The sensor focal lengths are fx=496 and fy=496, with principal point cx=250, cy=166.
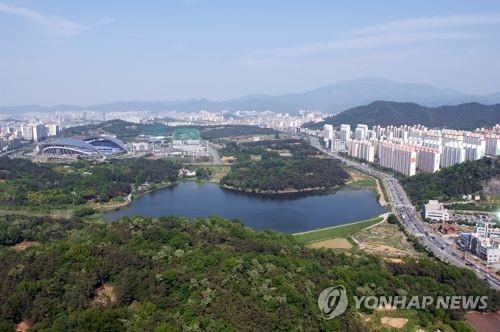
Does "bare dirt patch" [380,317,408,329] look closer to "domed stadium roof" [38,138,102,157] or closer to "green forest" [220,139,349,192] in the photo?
"green forest" [220,139,349,192]

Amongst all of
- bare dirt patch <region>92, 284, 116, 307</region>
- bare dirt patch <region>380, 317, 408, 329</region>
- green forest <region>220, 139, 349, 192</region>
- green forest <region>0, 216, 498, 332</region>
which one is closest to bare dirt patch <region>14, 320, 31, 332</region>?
green forest <region>0, 216, 498, 332</region>

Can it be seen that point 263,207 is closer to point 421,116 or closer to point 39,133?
point 39,133

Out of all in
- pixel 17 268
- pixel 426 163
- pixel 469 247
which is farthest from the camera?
pixel 426 163

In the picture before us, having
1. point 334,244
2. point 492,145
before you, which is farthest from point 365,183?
point 334,244

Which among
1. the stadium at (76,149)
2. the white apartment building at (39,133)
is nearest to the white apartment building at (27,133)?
the white apartment building at (39,133)

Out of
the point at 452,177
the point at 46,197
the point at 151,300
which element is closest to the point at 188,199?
the point at 46,197

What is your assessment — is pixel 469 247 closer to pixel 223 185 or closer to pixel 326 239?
pixel 326 239
